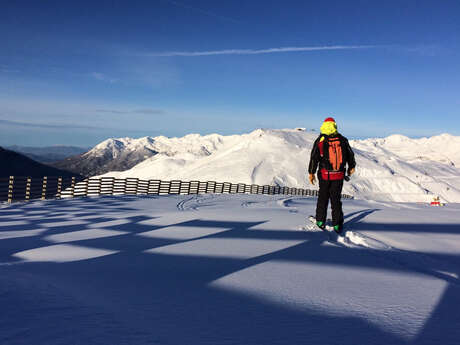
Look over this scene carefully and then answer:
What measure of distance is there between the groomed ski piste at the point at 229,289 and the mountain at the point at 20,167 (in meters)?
149

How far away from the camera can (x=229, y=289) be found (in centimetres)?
365

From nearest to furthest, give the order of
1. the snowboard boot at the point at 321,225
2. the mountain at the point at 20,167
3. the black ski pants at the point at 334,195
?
the black ski pants at the point at 334,195
the snowboard boot at the point at 321,225
the mountain at the point at 20,167

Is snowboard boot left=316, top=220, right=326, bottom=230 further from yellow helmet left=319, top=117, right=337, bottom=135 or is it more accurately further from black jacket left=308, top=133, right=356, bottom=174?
yellow helmet left=319, top=117, right=337, bottom=135

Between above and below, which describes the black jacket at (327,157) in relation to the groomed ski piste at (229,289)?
above

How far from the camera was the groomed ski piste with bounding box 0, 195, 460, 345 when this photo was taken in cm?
260

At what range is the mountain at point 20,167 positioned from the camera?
140938 mm

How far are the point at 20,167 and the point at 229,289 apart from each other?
537 ft

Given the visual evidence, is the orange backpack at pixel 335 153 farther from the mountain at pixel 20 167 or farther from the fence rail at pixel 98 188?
the mountain at pixel 20 167

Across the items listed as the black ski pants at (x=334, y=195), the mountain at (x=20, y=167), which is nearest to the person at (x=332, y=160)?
the black ski pants at (x=334, y=195)

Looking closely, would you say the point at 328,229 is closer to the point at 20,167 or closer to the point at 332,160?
the point at 332,160

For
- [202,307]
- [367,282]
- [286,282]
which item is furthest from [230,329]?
[367,282]

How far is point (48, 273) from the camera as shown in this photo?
13.5 ft

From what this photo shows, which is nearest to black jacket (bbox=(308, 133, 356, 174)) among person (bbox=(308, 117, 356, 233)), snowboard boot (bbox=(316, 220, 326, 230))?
person (bbox=(308, 117, 356, 233))

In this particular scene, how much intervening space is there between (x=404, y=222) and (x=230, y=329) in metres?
7.70
